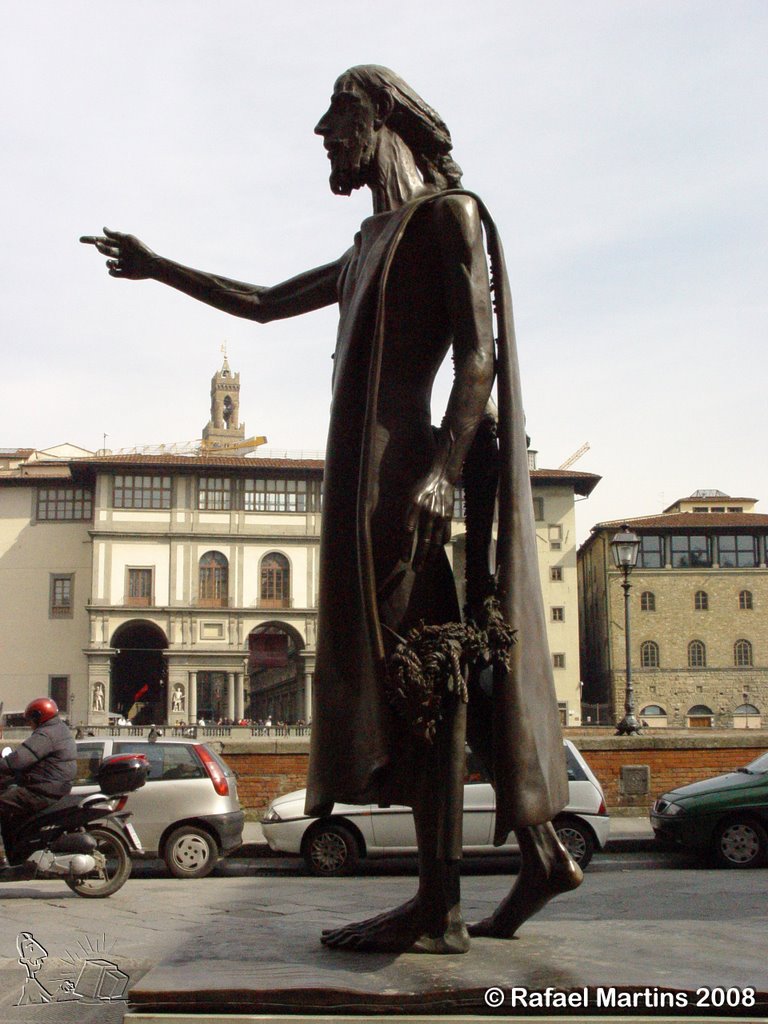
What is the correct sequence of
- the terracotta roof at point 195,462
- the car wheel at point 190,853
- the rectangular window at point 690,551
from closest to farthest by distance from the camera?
the car wheel at point 190,853, the terracotta roof at point 195,462, the rectangular window at point 690,551

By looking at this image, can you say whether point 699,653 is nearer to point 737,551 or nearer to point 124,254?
point 737,551

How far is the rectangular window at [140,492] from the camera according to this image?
61.0 meters

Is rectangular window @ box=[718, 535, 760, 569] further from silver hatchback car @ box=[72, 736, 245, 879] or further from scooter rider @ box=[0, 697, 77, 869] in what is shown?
scooter rider @ box=[0, 697, 77, 869]

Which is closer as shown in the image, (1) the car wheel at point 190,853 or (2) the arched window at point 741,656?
(1) the car wheel at point 190,853

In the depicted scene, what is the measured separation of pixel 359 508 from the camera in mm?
3297

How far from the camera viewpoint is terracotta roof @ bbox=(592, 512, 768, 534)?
66688mm

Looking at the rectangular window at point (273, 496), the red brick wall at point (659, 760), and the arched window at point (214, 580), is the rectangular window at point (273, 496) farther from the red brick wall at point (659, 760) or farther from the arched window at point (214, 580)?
the red brick wall at point (659, 760)

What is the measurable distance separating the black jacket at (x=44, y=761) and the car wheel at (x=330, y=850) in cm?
387

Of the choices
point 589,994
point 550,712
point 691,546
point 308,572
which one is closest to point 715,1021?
point 589,994

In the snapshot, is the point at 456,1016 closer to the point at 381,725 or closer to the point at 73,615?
the point at 381,725

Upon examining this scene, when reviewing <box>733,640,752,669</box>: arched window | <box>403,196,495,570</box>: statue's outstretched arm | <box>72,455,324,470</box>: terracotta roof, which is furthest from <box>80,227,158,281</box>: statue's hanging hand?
<box>733,640,752,669</box>: arched window

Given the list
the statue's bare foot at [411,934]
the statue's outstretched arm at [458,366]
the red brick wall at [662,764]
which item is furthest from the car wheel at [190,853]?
the statue's outstretched arm at [458,366]

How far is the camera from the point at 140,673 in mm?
64188

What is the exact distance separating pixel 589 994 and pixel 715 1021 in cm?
28
